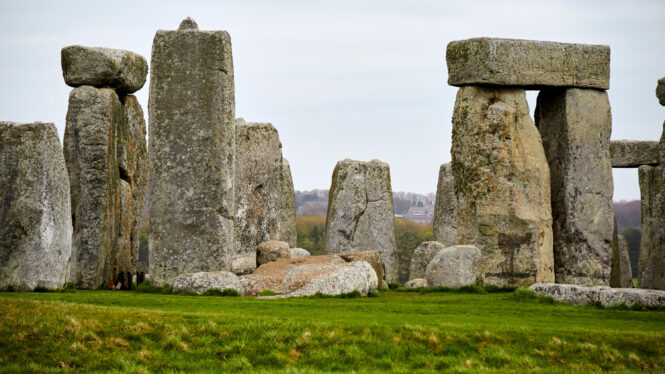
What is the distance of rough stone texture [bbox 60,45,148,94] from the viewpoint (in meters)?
20.9

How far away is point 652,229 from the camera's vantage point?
87.5ft

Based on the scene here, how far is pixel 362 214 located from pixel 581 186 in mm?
7625

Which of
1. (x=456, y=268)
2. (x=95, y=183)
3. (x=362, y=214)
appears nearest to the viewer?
(x=95, y=183)

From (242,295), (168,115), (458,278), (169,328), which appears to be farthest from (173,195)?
(169,328)

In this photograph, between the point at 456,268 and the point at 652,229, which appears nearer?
the point at 456,268

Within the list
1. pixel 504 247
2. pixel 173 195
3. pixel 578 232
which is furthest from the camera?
pixel 578 232

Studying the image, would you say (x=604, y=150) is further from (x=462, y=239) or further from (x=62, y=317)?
(x=62, y=317)

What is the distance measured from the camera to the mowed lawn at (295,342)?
1179cm

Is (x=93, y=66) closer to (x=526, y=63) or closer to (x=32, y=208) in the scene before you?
(x=32, y=208)

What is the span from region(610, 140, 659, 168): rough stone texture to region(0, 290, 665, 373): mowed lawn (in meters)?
17.2

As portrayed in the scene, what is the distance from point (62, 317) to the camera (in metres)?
12.9

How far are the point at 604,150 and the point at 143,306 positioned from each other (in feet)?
42.7

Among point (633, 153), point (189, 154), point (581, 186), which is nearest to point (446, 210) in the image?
point (633, 153)

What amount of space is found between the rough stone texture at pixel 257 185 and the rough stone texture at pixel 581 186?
315 inches
